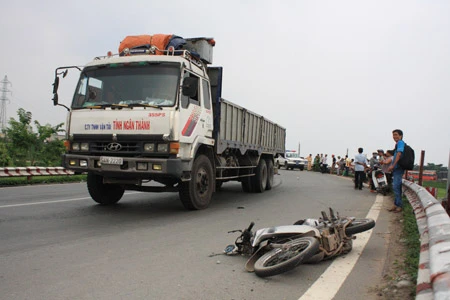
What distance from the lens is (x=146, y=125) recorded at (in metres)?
6.42

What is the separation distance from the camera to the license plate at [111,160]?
21.0 ft

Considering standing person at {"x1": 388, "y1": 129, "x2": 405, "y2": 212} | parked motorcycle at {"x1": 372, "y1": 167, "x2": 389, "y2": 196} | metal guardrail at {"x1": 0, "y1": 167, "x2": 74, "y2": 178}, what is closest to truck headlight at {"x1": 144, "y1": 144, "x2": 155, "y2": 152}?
standing person at {"x1": 388, "y1": 129, "x2": 405, "y2": 212}

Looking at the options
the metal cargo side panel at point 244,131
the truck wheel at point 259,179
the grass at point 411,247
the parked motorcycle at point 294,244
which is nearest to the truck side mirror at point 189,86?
the metal cargo side panel at point 244,131

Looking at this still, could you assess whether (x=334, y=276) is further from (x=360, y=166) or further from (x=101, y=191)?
(x=360, y=166)

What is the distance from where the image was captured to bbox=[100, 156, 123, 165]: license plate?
6402mm

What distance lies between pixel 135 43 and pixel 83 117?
1997 mm

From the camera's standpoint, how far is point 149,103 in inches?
261

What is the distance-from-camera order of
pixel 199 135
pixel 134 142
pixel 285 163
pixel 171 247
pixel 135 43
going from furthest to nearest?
pixel 285 163 → pixel 135 43 → pixel 199 135 → pixel 134 142 → pixel 171 247

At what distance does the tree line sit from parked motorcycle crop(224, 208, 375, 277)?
20.7m

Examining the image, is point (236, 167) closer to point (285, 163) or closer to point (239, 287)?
point (239, 287)

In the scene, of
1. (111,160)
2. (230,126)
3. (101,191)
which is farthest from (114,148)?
(230,126)

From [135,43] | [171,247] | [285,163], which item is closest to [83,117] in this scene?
[135,43]

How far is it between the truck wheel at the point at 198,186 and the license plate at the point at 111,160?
51.3 inches

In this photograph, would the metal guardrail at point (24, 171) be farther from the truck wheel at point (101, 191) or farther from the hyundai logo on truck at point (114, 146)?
the hyundai logo on truck at point (114, 146)
